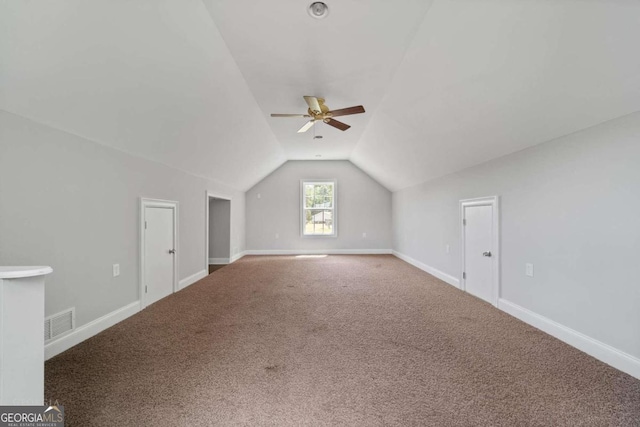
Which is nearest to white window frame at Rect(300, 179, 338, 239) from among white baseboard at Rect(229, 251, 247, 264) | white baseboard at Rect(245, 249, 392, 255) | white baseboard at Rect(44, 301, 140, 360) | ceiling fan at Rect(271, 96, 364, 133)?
white baseboard at Rect(245, 249, 392, 255)

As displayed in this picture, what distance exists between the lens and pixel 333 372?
2.06 meters

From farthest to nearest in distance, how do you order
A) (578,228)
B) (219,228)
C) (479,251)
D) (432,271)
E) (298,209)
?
(298,209) < (219,228) < (432,271) < (479,251) < (578,228)

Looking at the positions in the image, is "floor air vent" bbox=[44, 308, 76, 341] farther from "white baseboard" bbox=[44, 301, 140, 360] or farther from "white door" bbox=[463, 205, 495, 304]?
"white door" bbox=[463, 205, 495, 304]

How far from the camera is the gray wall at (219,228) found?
6.88 m

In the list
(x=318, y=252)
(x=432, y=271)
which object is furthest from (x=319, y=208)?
(x=432, y=271)

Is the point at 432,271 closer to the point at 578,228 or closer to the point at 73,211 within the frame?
the point at 578,228

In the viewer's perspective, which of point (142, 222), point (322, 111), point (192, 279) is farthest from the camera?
point (192, 279)

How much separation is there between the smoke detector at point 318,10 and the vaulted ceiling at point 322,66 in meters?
0.06

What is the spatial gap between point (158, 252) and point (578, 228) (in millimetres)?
4730

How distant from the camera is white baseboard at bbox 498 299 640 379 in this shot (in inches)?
80.0

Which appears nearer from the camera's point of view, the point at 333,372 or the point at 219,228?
the point at 333,372

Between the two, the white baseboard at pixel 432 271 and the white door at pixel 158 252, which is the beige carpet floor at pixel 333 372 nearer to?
the white door at pixel 158 252

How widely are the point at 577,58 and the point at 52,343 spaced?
4.51 meters

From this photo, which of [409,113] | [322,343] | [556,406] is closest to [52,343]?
[322,343]
